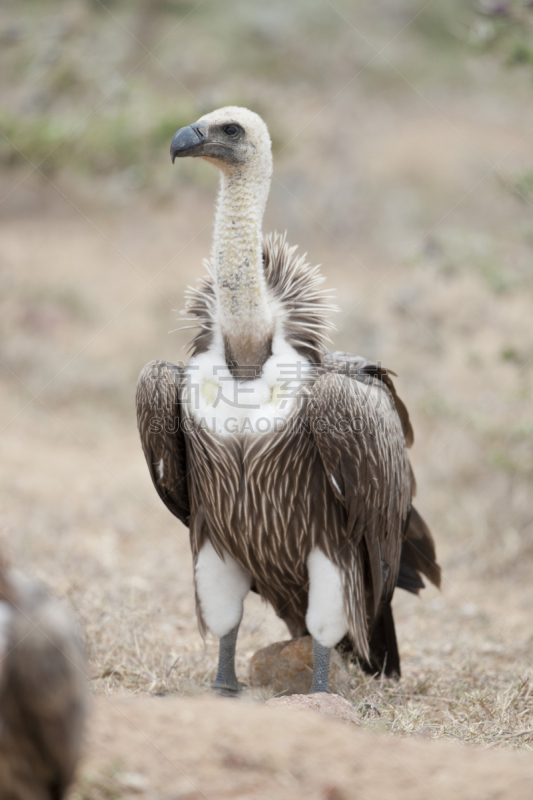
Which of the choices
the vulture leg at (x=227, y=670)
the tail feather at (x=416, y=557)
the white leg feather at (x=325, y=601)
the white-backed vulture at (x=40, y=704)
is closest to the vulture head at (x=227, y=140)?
the white leg feather at (x=325, y=601)

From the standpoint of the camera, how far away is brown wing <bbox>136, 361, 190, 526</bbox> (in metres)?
4.14

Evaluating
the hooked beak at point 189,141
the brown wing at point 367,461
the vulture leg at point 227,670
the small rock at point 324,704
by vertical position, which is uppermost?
the hooked beak at point 189,141

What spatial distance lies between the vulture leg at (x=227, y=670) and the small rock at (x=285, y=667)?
0.57ft

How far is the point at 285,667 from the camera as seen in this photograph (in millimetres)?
4543

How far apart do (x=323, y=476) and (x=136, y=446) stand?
20.5ft

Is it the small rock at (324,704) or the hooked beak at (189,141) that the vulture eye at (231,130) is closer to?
the hooked beak at (189,141)

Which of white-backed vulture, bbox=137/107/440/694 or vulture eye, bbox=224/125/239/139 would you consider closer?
white-backed vulture, bbox=137/107/440/694

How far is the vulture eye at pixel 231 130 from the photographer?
4.06m

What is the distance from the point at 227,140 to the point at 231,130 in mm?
58

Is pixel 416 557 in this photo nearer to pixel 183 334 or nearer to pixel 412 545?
pixel 412 545

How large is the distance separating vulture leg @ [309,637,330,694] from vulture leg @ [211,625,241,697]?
1.37 ft

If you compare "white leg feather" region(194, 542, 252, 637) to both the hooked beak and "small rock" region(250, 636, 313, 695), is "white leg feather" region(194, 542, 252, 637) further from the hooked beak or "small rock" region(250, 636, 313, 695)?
the hooked beak

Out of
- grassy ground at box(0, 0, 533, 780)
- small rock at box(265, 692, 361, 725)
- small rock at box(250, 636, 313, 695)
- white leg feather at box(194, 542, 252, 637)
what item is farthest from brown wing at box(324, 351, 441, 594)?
small rock at box(265, 692, 361, 725)

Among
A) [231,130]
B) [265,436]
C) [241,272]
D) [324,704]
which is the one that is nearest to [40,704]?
[324,704]
